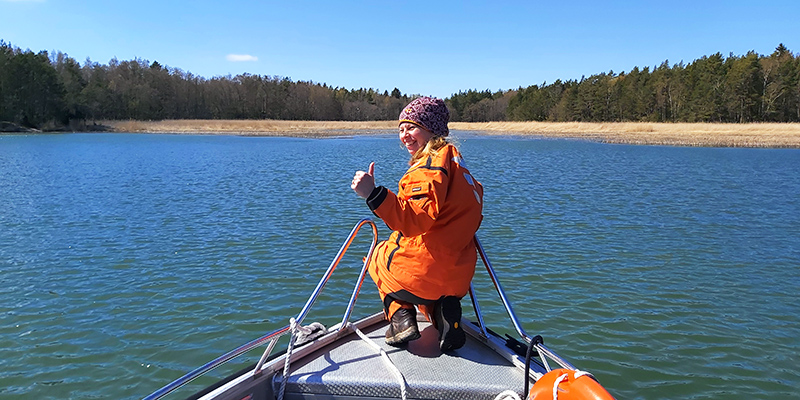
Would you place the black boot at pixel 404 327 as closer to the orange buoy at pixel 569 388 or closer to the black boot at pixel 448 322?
the black boot at pixel 448 322

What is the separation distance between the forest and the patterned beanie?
88.0 m

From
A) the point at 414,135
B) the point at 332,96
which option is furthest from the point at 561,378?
the point at 332,96

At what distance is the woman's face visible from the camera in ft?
11.2

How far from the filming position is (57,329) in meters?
6.25

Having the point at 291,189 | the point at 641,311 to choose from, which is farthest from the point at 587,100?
the point at 641,311

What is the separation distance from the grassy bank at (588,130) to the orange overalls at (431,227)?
48447 mm

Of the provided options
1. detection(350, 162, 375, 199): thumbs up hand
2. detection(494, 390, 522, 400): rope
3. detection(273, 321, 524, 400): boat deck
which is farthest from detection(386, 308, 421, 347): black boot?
detection(350, 162, 375, 199): thumbs up hand

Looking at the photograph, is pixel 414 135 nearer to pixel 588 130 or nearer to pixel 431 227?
pixel 431 227

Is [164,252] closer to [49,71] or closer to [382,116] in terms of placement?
[49,71]

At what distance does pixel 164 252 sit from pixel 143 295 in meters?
2.21

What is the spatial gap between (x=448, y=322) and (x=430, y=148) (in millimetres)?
1171

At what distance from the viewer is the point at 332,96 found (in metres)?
A: 134

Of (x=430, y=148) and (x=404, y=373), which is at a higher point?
(x=430, y=148)

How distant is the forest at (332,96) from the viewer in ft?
255
